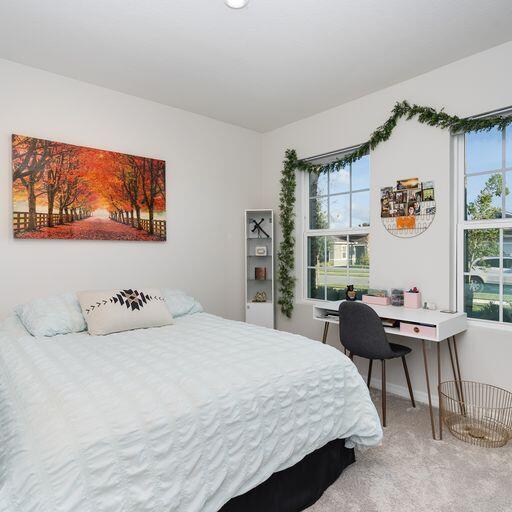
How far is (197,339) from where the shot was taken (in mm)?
2250

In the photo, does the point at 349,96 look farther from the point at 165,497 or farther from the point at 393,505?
the point at 165,497

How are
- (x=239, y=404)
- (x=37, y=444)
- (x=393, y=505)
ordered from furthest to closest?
(x=393, y=505) → (x=239, y=404) → (x=37, y=444)

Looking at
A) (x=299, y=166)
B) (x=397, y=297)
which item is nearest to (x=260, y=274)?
(x=299, y=166)

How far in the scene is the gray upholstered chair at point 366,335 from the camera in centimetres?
261

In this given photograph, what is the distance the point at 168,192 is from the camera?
141 inches

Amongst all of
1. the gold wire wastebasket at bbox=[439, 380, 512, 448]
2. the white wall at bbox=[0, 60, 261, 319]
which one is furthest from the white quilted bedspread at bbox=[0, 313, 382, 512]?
the gold wire wastebasket at bbox=[439, 380, 512, 448]

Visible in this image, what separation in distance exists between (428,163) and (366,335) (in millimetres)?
1466

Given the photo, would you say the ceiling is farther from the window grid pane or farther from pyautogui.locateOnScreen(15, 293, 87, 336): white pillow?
pyautogui.locateOnScreen(15, 293, 87, 336): white pillow

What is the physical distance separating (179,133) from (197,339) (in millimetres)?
2272

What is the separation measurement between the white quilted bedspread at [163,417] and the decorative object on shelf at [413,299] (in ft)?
4.04

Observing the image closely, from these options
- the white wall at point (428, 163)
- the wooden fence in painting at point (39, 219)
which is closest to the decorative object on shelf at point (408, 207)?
the white wall at point (428, 163)

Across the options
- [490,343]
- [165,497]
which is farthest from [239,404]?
[490,343]

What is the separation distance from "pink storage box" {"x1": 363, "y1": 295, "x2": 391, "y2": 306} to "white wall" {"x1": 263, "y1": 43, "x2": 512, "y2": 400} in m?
0.19

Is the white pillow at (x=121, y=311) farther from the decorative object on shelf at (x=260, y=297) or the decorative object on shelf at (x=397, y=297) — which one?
the decorative object on shelf at (x=397, y=297)
